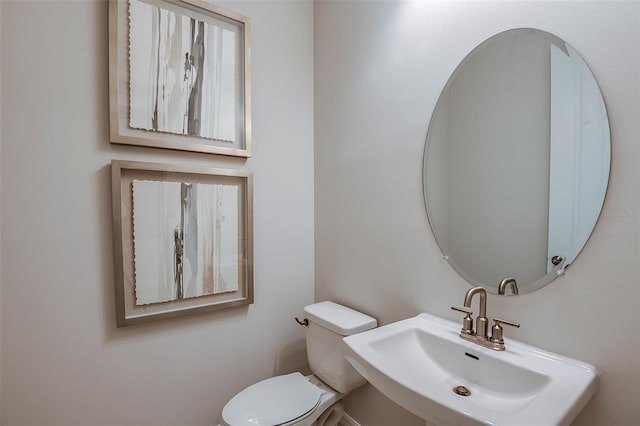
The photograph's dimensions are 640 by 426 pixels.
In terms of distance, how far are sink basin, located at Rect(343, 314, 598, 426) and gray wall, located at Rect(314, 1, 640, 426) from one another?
0.09 meters

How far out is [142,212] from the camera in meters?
1.35

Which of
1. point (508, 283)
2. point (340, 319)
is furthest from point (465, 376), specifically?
point (340, 319)

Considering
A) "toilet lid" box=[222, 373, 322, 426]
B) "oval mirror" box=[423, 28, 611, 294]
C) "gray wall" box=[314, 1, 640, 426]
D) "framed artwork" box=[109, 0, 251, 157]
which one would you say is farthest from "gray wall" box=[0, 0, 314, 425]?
"oval mirror" box=[423, 28, 611, 294]

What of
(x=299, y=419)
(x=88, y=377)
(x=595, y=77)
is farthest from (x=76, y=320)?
(x=595, y=77)

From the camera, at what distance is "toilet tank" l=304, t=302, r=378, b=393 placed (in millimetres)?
1399

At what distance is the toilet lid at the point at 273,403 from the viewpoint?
3.99ft

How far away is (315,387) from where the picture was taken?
57.1 inches

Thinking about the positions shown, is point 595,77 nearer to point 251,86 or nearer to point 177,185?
point 251,86

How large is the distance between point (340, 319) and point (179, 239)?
33.1 inches

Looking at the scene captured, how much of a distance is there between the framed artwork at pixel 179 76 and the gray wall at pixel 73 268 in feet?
0.20

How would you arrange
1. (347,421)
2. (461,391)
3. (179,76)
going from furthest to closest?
(347,421)
(179,76)
(461,391)

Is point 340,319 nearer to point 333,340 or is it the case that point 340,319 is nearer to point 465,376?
point 333,340

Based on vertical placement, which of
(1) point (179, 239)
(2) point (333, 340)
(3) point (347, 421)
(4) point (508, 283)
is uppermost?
(1) point (179, 239)

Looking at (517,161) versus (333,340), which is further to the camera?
(333,340)
